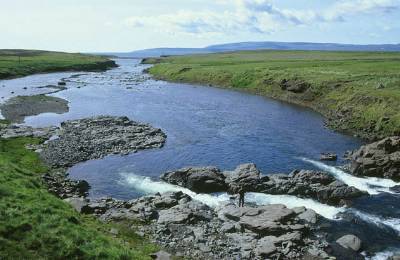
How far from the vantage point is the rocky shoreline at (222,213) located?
1326 inches

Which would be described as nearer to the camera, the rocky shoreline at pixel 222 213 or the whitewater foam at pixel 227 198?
the rocky shoreline at pixel 222 213

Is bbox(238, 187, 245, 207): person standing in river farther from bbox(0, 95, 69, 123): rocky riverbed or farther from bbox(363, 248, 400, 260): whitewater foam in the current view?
bbox(0, 95, 69, 123): rocky riverbed

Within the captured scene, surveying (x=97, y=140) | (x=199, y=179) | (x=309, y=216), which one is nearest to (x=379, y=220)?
(x=309, y=216)

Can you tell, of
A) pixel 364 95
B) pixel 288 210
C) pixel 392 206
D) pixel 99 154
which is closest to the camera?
pixel 288 210

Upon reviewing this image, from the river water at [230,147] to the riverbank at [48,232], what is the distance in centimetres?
1180

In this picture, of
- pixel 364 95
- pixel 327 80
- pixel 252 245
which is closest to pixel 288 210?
pixel 252 245

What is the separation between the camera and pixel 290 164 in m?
56.9

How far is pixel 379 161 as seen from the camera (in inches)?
2109

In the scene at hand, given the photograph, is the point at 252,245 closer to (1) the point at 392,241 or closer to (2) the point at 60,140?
(1) the point at 392,241

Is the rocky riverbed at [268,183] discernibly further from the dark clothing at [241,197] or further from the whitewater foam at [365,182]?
the whitewater foam at [365,182]

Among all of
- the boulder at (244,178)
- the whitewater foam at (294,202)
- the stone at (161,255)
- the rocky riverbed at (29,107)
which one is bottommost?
the whitewater foam at (294,202)

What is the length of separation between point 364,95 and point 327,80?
20.5 meters

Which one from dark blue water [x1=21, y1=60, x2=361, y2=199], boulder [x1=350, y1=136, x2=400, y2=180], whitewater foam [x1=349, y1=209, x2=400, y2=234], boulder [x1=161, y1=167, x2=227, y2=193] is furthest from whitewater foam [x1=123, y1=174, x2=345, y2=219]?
boulder [x1=350, y1=136, x2=400, y2=180]

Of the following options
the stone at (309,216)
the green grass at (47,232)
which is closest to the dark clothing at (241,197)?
the stone at (309,216)
